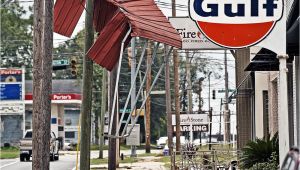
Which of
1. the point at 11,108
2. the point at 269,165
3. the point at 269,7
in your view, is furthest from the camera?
the point at 11,108

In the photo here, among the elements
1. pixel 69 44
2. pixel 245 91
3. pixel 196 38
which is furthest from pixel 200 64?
pixel 196 38

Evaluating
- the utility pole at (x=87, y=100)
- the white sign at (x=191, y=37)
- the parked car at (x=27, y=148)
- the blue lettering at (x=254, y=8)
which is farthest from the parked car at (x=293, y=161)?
the parked car at (x=27, y=148)

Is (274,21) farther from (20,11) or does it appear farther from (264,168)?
(20,11)

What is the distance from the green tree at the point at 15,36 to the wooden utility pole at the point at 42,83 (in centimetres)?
6776

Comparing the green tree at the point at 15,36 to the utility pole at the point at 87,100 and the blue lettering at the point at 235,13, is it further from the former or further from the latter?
the blue lettering at the point at 235,13

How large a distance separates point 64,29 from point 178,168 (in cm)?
777

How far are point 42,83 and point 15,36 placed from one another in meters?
69.7

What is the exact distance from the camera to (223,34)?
10609 millimetres

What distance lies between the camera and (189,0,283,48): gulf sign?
10422 millimetres

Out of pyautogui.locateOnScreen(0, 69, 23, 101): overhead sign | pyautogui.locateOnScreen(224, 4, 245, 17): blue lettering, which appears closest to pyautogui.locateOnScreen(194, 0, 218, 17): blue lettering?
pyautogui.locateOnScreen(224, 4, 245, 17): blue lettering

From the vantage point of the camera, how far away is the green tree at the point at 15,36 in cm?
8319

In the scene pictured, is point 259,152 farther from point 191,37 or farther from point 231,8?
point 231,8

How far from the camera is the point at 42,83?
15.7 metres

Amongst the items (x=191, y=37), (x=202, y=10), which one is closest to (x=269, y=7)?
(x=202, y=10)
